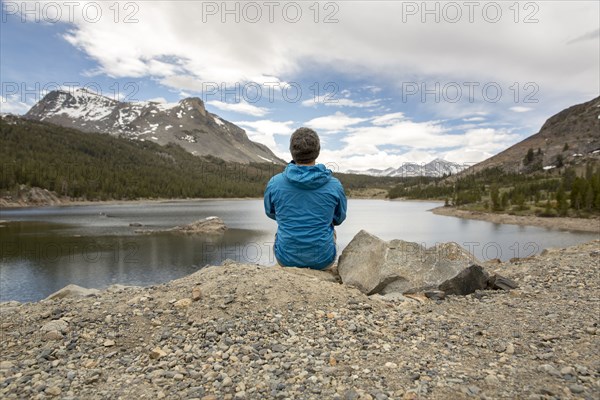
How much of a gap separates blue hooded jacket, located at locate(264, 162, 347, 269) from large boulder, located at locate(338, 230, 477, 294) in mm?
1061

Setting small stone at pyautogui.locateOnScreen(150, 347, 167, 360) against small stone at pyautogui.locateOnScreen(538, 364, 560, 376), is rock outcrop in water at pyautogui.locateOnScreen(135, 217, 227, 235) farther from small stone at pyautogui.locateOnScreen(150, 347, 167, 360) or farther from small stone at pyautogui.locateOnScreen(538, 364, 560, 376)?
small stone at pyautogui.locateOnScreen(538, 364, 560, 376)

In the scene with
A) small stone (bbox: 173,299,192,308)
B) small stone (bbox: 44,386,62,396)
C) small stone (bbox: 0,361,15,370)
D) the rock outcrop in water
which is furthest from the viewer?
the rock outcrop in water

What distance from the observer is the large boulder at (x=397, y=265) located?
8.71 m

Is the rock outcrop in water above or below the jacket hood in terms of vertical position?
below

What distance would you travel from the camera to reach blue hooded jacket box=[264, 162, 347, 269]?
A: 7660 millimetres

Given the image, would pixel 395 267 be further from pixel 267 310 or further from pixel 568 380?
pixel 568 380

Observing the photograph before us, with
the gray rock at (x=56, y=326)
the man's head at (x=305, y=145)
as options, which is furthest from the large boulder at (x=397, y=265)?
the gray rock at (x=56, y=326)

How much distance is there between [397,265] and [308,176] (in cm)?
323

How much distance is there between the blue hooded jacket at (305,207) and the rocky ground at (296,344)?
0.61 metres

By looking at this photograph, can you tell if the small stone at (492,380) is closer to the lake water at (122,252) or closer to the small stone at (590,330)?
the small stone at (590,330)

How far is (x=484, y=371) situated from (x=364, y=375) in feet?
4.80

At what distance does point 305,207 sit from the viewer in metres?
7.82

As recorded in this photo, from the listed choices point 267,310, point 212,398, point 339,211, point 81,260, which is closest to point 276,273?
point 267,310

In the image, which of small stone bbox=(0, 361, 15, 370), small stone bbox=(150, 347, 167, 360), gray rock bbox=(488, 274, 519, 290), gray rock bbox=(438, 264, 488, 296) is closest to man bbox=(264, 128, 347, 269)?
gray rock bbox=(438, 264, 488, 296)
